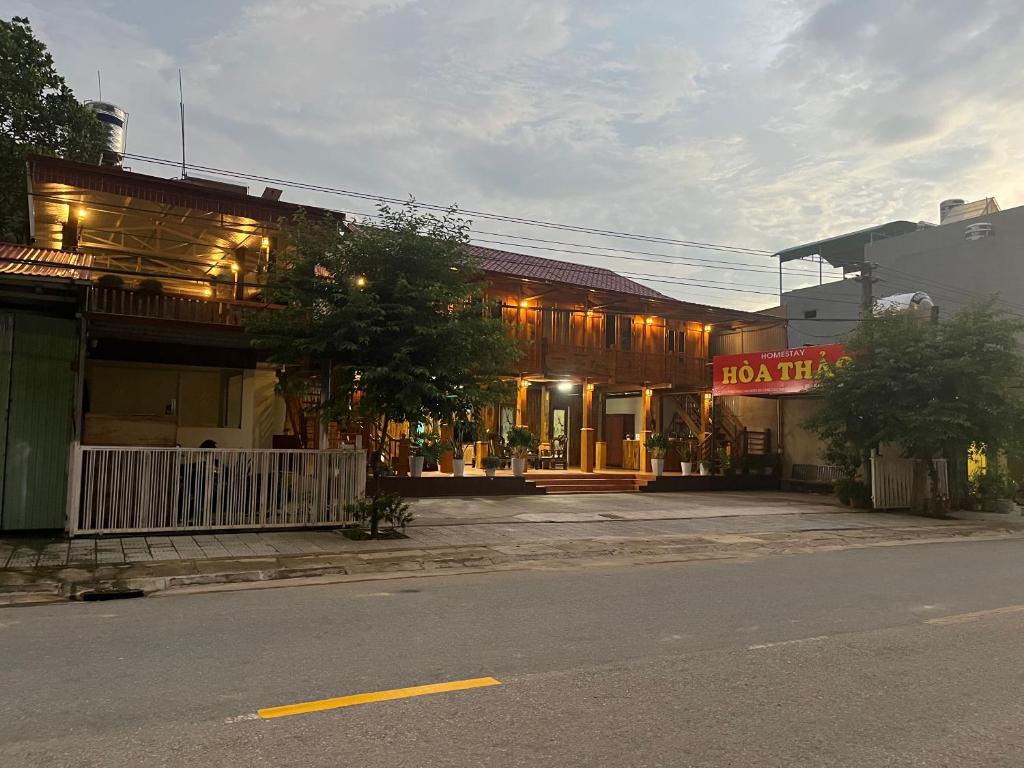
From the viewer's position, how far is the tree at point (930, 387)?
Result: 17328 mm

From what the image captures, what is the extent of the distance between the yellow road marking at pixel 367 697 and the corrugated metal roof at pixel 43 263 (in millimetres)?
8540

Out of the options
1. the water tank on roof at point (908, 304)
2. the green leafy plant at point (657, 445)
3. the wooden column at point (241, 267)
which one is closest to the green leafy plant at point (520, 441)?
the green leafy plant at point (657, 445)

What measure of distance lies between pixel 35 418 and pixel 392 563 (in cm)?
589

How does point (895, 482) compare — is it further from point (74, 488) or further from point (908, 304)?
point (74, 488)

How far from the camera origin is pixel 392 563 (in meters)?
10.5

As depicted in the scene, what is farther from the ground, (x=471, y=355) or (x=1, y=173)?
(x=1, y=173)

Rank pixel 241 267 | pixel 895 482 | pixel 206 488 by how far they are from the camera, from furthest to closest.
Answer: pixel 895 482 → pixel 241 267 → pixel 206 488

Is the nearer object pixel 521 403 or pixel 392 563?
pixel 392 563

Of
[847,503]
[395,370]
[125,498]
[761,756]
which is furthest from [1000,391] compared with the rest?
[125,498]

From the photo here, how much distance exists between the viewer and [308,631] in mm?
6559

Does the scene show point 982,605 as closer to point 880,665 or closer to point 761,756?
point 880,665

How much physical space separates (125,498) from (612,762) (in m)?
9.94

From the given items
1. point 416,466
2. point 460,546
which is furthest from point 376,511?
point 416,466

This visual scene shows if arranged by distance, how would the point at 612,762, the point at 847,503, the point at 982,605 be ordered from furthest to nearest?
the point at 847,503 → the point at 982,605 → the point at 612,762
